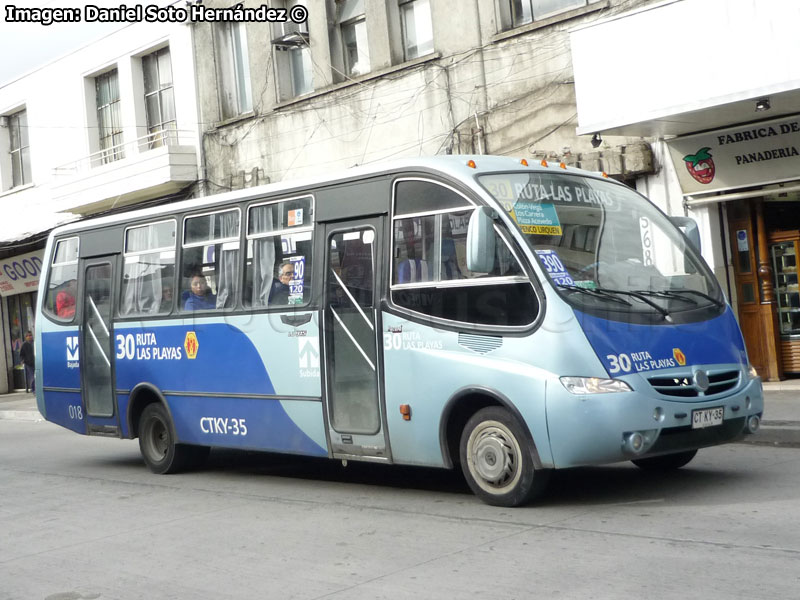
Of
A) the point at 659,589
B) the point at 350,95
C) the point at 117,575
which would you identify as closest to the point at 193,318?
the point at 117,575

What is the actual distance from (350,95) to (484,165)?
11.6 metres

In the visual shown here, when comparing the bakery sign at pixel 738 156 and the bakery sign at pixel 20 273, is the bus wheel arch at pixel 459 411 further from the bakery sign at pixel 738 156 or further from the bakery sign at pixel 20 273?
A: the bakery sign at pixel 20 273

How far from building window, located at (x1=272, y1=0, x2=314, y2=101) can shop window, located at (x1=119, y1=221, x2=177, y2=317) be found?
9.81 metres

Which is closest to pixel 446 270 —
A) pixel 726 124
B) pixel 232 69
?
pixel 726 124

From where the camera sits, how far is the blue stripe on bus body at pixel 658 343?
7.15m

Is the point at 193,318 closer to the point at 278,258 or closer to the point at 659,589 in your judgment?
the point at 278,258

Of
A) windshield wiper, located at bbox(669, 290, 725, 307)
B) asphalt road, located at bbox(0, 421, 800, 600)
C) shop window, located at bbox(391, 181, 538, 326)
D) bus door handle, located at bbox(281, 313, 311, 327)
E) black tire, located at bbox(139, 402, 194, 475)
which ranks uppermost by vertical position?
shop window, located at bbox(391, 181, 538, 326)

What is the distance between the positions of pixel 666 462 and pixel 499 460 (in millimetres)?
1932

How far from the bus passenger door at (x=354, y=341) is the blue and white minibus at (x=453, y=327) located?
0.02 meters

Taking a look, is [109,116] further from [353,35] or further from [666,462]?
[666,462]

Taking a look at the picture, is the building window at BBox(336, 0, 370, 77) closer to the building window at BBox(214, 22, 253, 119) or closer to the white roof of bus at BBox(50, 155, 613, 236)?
the building window at BBox(214, 22, 253, 119)

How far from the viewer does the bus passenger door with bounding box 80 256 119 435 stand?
1160 cm

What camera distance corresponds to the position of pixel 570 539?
6.39 meters

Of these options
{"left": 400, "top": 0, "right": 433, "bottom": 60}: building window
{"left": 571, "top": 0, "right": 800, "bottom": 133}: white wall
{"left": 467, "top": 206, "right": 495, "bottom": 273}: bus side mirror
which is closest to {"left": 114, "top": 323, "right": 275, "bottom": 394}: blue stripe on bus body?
{"left": 467, "top": 206, "right": 495, "bottom": 273}: bus side mirror
